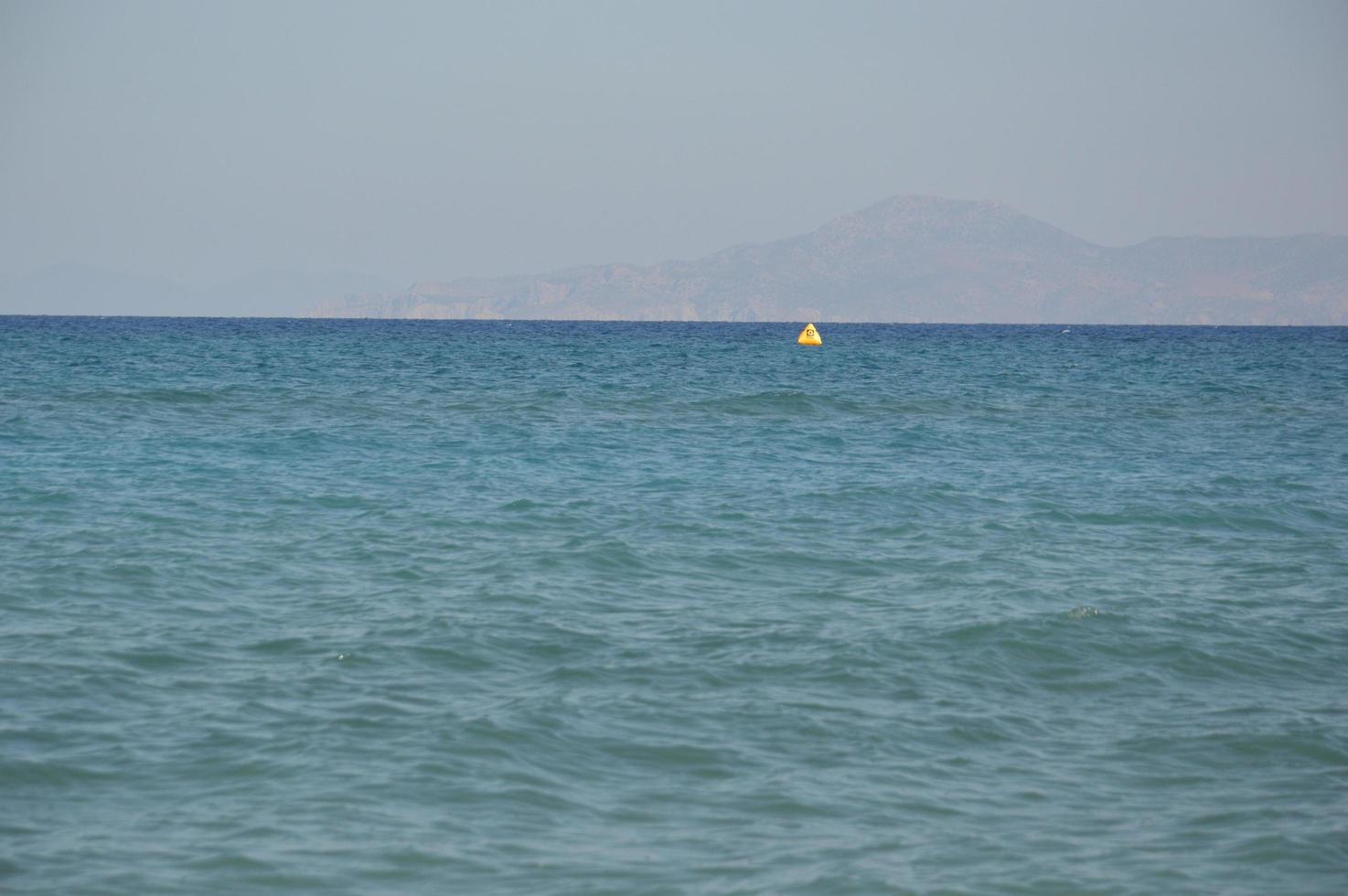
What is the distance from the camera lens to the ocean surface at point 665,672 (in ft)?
23.5

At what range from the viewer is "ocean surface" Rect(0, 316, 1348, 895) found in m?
7.15

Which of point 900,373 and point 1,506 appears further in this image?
point 900,373

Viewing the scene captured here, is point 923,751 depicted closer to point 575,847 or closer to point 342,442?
point 575,847

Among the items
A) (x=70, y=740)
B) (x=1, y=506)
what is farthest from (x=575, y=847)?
(x=1, y=506)

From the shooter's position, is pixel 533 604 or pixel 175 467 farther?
pixel 175 467

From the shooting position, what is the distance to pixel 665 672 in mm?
10125

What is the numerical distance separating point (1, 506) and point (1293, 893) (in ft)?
53.0

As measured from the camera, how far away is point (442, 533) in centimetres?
1591

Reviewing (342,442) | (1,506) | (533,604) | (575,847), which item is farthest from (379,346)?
(575,847)

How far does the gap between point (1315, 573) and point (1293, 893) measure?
342 inches

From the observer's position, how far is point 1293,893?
685 centimetres

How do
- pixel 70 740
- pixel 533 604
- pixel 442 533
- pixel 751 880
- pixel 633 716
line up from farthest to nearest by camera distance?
pixel 442 533 < pixel 533 604 < pixel 633 716 < pixel 70 740 < pixel 751 880

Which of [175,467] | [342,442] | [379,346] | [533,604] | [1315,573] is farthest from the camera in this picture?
[379,346]

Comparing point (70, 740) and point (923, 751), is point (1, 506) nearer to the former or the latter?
point (70, 740)
